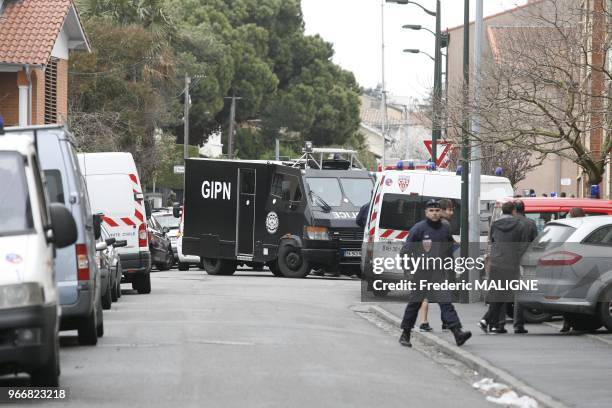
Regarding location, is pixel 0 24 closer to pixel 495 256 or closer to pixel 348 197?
pixel 348 197

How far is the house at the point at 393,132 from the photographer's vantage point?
98.9 m

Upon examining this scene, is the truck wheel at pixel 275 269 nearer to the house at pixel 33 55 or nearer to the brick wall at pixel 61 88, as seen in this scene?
the house at pixel 33 55

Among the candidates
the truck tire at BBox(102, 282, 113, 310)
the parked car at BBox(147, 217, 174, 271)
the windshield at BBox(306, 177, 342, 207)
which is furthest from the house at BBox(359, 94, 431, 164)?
the truck tire at BBox(102, 282, 113, 310)

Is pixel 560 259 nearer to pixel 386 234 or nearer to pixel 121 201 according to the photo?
pixel 386 234

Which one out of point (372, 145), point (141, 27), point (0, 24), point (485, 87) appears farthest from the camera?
point (372, 145)

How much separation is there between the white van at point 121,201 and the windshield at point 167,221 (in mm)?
17375

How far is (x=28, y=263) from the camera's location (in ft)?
33.3

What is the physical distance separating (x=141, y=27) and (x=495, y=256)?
31596 mm

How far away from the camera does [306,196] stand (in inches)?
1296

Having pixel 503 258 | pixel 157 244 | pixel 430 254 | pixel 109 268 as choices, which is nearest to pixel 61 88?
pixel 157 244

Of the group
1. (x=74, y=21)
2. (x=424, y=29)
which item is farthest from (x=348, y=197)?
(x=74, y=21)

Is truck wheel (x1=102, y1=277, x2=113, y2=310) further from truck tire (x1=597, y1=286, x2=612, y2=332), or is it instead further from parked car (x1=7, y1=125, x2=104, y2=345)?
truck tire (x1=597, y1=286, x2=612, y2=332)

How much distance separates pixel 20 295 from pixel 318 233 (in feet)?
75.2

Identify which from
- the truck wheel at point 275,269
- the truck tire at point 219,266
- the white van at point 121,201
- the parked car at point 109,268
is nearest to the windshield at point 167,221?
the truck tire at point 219,266
